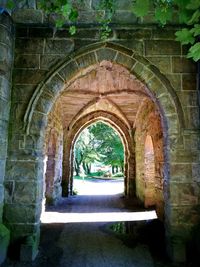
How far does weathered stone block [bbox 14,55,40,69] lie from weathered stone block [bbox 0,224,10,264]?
239 centimetres

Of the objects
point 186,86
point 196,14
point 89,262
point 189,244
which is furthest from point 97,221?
point 196,14

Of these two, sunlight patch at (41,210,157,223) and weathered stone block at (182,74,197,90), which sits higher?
weathered stone block at (182,74,197,90)

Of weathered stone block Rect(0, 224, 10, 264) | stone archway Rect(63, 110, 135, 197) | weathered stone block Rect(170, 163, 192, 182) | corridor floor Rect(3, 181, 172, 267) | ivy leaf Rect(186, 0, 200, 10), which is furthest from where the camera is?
stone archway Rect(63, 110, 135, 197)

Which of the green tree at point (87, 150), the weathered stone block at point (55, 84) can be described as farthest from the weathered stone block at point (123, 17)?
the green tree at point (87, 150)

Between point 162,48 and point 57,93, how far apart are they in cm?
181

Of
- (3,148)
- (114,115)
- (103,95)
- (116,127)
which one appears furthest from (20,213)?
(116,127)

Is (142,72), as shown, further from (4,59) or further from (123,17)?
(4,59)

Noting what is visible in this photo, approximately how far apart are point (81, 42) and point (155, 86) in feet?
4.47

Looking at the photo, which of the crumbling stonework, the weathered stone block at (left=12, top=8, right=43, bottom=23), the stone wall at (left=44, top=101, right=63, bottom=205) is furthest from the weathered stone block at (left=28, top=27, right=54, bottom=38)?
the stone wall at (left=44, top=101, right=63, bottom=205)

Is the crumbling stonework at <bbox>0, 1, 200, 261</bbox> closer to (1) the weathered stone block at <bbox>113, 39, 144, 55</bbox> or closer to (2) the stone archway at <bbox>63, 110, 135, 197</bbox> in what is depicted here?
(1) the weathered stone block at <bbox>113, 39, 144, 55</bbox>

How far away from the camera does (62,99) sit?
27.4 feet

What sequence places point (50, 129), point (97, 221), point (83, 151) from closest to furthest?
point (97, 221), point (50, 129), point (83, 151)

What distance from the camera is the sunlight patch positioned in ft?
18.7

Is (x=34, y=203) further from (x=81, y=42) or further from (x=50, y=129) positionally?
(x=50, y=129)
